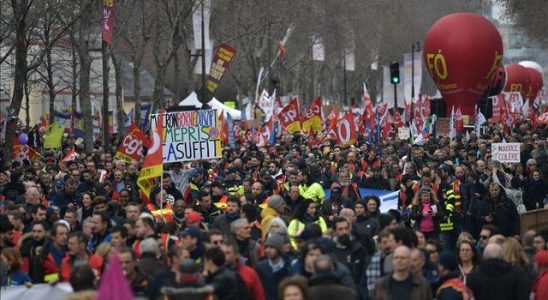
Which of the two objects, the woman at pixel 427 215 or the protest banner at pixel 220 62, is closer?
the woman at pixel 427 215

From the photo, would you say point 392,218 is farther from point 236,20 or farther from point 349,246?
point 236,20

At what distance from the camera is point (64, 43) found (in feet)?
175

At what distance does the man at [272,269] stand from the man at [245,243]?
967mm

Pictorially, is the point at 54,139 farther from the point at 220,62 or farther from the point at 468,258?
the point at 468,258

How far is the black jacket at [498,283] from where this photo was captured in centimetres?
1161

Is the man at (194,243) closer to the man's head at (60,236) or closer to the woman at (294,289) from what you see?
the man's head at (60,236)

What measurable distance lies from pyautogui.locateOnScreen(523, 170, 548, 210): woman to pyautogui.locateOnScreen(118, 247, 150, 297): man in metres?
10.9

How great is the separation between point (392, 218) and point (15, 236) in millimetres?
3540

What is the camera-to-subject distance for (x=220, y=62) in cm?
4928

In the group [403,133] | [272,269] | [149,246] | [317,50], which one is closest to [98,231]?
[149,246]

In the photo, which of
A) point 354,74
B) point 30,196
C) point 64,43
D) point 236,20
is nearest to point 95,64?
point 236,20

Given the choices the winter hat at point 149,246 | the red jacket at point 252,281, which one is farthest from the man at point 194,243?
the red jacket at point 252,281

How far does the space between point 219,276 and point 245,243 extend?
227cm

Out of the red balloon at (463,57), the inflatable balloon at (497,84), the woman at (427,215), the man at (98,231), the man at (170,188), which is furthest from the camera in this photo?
the inflatable balloon at (497,84)
